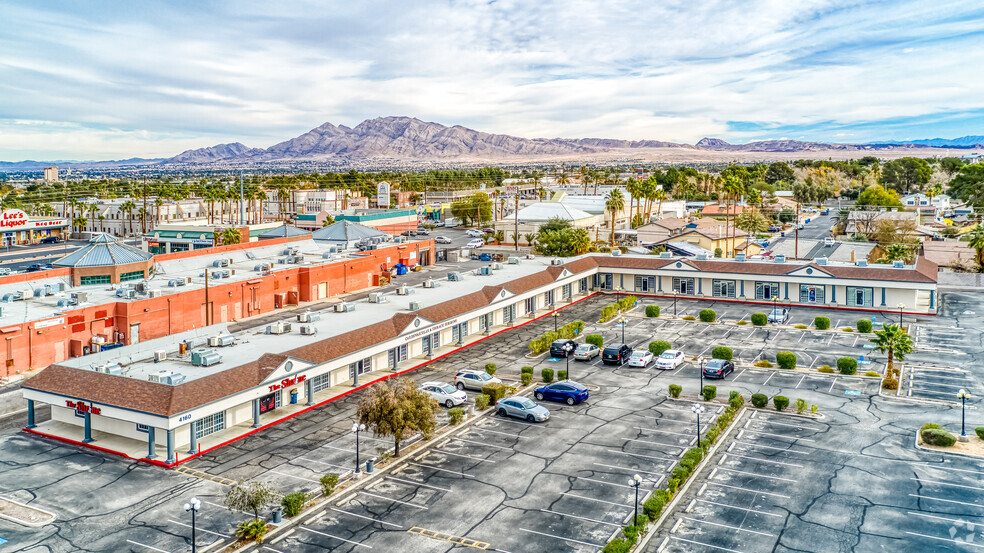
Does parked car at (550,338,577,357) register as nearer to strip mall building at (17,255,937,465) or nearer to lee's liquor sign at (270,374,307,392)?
strip mall building at (17,255,937,465)

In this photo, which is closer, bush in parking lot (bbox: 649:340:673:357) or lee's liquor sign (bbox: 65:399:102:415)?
lee's liquor sign (bbox: 65:399:102:415)

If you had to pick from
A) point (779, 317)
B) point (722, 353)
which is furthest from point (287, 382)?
point (779, 317)

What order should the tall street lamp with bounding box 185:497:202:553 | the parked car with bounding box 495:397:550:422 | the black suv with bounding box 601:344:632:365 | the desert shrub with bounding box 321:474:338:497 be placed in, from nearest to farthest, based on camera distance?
the tall street lamp with bounding box 185:497:202:553, the desert shrub with bounding box 321:474:338:497, the parked car with bounding box 495:397:550:422, the black suv with bounding box 601:344:632:365

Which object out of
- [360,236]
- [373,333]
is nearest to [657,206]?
[360,236]

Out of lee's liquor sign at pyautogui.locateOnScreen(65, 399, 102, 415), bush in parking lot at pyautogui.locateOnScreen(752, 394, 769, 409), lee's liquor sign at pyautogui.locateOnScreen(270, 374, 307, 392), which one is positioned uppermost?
lee's liquor sign at pyautogui.locateOnScreen(270, 374, 307, 392)

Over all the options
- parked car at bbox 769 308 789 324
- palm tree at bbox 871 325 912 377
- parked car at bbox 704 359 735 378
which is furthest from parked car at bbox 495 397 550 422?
parked car at bbox 769 308 789 324

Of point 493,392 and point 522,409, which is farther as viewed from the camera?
point 493,392

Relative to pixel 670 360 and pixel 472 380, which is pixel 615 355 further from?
pixel 472 380
